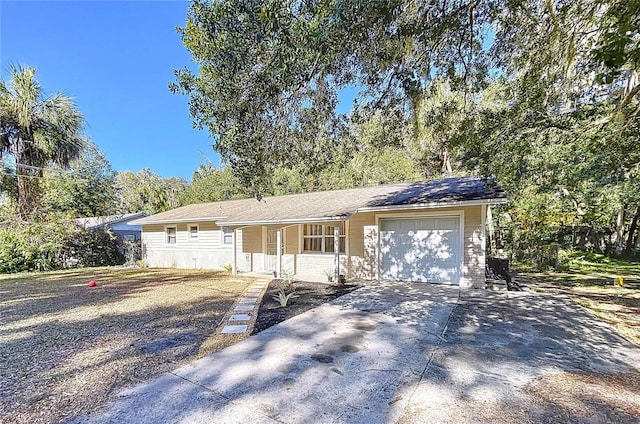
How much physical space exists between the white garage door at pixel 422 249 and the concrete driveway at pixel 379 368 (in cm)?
287

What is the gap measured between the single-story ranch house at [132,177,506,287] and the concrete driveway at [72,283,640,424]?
2966 mm

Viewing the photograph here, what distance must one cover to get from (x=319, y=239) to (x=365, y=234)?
79.3 inches

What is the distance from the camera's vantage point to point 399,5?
460 cm

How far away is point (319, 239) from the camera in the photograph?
11898 mm

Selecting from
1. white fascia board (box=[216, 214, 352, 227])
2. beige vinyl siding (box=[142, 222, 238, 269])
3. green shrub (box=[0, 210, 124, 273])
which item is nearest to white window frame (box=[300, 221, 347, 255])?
white fascia board (box=[216, 214, 352, 227])

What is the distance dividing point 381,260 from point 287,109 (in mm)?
6429

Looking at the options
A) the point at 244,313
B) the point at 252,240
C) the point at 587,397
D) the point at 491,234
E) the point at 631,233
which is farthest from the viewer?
the point at 631,233

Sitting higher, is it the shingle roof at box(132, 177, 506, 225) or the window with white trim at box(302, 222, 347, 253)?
the shingle roof at box(132, 177, 506, 225)

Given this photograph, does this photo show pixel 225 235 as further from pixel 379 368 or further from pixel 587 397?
pixel 587 397

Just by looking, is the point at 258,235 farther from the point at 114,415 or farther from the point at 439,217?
the point at 114,415

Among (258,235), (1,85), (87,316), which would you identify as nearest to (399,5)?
(87,316)

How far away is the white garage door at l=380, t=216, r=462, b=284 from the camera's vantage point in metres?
9.15

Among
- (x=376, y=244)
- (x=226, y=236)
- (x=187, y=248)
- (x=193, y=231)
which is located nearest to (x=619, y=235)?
(x=376, y=244)

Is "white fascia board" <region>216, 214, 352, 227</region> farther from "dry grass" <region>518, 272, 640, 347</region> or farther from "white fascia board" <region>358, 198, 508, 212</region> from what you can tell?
"dry grass" <region>518, 272, 640, 347</region>
